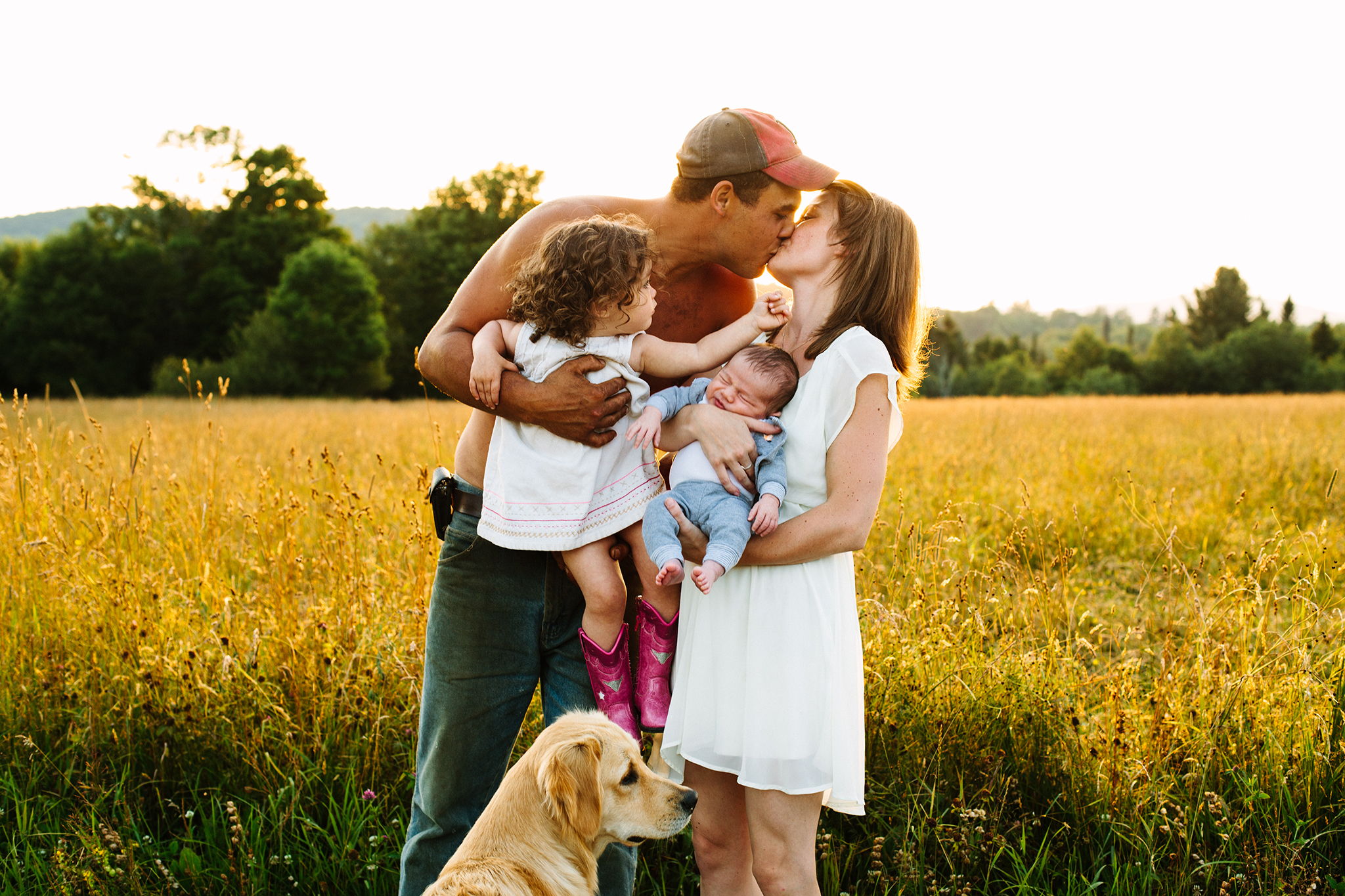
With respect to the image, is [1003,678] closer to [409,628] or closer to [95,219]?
[409,628]

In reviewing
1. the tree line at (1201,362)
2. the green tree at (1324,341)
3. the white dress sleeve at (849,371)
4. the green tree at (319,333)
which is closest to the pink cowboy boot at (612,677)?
the white dress sleeve at (849,371)

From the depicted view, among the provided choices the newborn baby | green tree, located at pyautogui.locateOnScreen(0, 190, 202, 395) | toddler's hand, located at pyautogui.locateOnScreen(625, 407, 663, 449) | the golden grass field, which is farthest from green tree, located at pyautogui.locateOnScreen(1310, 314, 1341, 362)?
green tree, located at pyautogui.locateOnScreen(0, 190, 202, 395)

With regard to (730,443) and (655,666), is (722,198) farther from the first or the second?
(655,666)

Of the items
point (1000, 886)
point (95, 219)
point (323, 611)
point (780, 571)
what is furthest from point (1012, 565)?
point (95, 219)

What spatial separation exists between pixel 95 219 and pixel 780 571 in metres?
57.7

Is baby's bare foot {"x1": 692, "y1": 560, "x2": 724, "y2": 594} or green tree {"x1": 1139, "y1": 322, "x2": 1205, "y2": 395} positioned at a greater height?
green tree {"x1": 1139, "y1": 322, "x2": 1205, "y2": 395}

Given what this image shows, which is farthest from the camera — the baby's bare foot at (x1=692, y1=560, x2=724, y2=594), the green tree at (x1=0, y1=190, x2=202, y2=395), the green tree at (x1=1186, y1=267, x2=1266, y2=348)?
the green tree at (x1=1186, y1=267, x2=1266, y2=348)

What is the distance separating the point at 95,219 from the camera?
46562 millimetres

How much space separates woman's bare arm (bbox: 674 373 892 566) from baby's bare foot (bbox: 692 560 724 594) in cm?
20

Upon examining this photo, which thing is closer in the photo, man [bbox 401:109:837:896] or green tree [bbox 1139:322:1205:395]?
man [bbox 401:109:837:896]

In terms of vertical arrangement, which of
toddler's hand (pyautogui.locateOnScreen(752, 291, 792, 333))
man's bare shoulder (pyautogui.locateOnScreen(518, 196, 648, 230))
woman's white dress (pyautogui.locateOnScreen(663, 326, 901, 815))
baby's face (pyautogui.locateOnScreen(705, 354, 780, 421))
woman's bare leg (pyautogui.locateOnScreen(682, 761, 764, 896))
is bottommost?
woman's bare leg (pyautogui.locateOnScreen(682, 761, 764, 896))

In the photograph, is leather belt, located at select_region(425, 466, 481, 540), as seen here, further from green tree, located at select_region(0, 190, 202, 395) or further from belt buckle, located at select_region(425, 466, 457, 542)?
green tree, located at select_region(0, 190, 202, 395)

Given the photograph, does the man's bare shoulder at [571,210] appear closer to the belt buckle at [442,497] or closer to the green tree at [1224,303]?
the belt buckle at [442,497]

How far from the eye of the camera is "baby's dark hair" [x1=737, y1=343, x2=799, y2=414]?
2.36m
